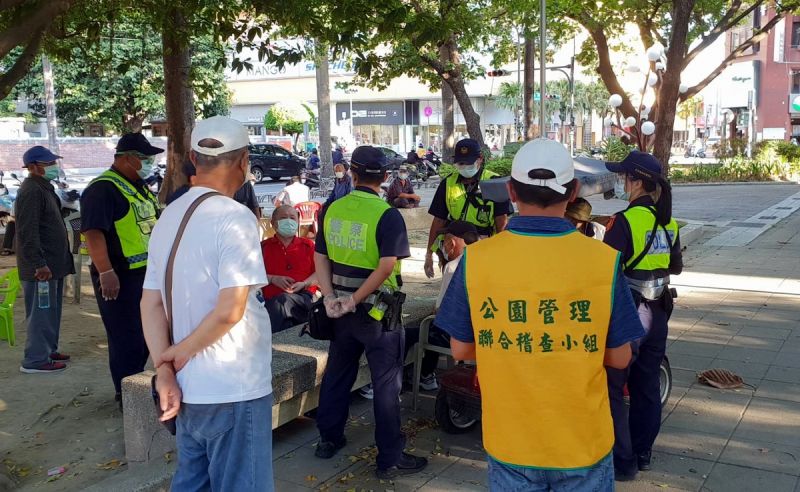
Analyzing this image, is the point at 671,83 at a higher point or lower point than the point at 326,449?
higher

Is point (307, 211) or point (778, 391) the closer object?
point (778, 391)

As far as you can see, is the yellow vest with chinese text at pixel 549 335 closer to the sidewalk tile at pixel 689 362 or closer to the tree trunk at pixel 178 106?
the sidewalk tile at pixel 689 362

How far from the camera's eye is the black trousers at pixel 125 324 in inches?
197

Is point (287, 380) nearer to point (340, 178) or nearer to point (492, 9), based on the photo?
point (340, 178)

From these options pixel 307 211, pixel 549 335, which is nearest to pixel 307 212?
pixel 307 211

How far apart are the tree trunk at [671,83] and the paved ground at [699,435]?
6673 mm

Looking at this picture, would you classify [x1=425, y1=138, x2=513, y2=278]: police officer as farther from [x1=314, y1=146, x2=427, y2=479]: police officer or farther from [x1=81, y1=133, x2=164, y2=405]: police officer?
[x1=81, y1=133, x2=164, y2=405]: police officer

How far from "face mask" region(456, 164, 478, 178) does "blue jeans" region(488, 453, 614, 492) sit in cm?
403

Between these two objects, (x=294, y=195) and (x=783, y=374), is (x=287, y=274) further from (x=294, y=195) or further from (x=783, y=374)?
(x=294, y=195)

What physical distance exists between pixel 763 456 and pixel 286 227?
392 cm

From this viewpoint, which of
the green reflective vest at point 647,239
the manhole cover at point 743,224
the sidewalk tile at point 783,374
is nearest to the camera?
the green reflective vest at point 647,239

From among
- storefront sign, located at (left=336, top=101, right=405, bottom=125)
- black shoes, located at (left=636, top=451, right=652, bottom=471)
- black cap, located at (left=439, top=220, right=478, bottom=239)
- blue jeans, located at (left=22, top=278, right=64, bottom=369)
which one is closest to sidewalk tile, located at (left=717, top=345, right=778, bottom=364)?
black shoes, located at (left=636, top=451, right=652, bottom=471)

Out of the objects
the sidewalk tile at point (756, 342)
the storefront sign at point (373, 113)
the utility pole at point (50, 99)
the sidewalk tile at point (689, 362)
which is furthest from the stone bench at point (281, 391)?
the storefront sign at point (373, 113)

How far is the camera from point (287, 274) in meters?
6.28
